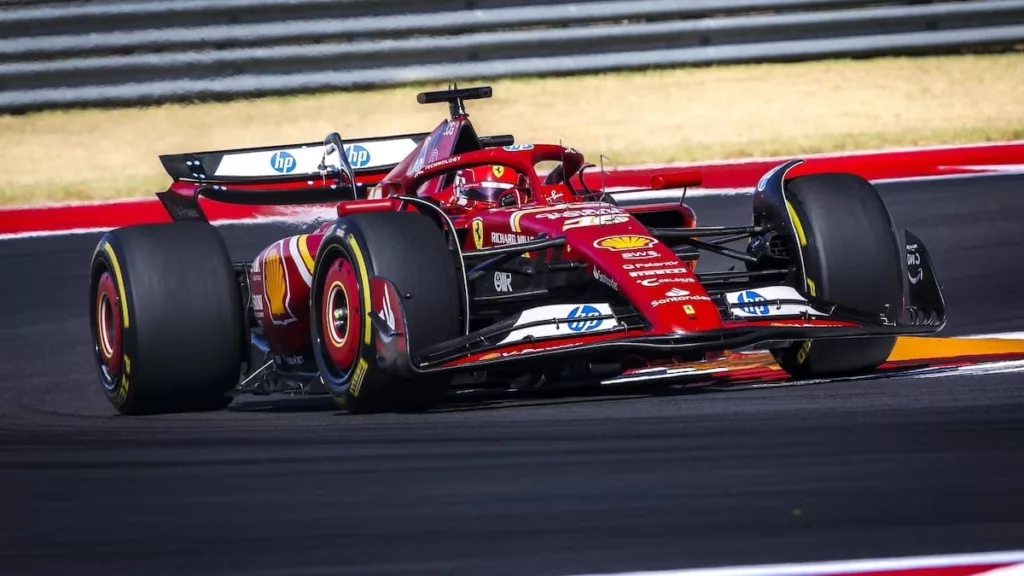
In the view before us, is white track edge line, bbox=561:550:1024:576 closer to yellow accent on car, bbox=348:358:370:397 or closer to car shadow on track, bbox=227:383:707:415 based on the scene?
car shadow on track, bbox=227:383:707:415

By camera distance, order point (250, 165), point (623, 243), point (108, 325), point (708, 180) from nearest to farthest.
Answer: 1. point (623, 243)
2. point (108, 325)
3. point (250, 165)
4. point (708, 180)

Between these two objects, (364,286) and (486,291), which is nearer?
(364,286)

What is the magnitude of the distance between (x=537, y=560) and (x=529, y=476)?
981 millimetres

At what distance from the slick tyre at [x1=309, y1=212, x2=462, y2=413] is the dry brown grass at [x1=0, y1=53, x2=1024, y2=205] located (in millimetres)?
7444

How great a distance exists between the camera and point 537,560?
13.9ft

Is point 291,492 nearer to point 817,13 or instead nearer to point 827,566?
point 827,566

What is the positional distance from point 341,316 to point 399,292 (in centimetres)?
64

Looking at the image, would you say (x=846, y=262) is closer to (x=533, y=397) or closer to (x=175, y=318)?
(x=533, y=397)

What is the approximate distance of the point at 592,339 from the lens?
21.5 feet

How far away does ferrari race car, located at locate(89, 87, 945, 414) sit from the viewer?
262 inches

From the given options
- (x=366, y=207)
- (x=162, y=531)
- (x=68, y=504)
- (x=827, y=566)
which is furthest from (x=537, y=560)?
(x=366, y=207)

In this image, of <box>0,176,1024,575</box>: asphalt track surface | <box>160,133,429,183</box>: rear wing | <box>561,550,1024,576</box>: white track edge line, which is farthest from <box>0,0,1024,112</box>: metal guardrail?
<box>561,550,1024,576</box>: white track edge line

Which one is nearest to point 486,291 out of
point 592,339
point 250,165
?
point 592,339

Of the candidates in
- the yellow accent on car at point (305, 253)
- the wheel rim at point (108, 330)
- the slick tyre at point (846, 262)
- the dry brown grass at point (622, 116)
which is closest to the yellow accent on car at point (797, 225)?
the slick tyre at point (846, 262)
